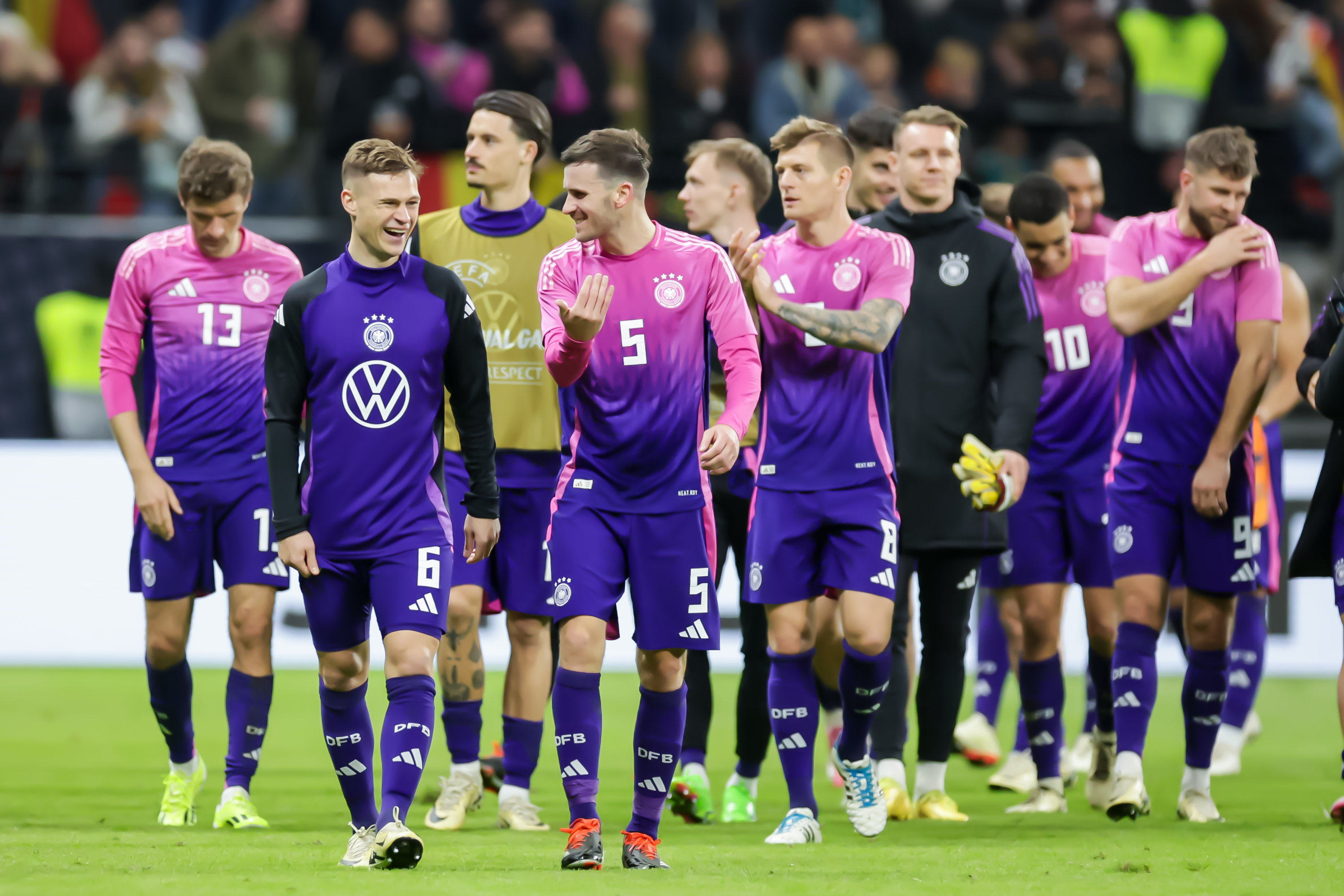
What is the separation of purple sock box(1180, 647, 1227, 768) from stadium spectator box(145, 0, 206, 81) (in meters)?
10.2

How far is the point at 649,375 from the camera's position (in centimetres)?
540

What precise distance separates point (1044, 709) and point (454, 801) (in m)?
2.44

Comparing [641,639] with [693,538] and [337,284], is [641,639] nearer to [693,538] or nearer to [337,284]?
[693,538]

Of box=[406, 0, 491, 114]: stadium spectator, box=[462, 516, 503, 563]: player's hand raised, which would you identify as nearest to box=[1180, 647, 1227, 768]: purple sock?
box=[462, 516, 503, 563]: player's hand raised

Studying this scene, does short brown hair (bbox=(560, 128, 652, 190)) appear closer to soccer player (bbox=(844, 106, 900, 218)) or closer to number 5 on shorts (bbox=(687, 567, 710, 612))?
number 5 on shorts (bbox=(687, 567, 710, 612))

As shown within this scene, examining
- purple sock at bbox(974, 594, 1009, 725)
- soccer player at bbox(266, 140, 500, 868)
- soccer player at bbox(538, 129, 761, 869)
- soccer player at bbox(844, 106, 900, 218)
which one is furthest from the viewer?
purple sock at bbox(974, 594, 1009, 725)

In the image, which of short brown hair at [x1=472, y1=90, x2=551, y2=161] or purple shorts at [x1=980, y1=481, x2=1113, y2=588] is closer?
short brown hair at [x1=472, y1=90, x2=551, y2=161]

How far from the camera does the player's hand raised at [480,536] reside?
5.36 meters

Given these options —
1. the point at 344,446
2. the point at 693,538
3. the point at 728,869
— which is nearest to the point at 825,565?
the point at 693,538

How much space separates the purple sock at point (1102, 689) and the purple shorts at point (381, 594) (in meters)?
3.20

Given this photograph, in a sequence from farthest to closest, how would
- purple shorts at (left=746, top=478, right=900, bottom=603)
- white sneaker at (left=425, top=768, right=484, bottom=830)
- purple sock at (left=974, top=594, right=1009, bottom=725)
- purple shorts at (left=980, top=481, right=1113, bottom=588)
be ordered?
purple sock at (left=974, top=594, right=1009, bottom=725)
purple shorts at (left=980, top=481, right=1113, bottom=588)
white sneaker at (left=425, top=768, right=484, bottom=830)
purple shorts at (left=746, top=478, right=900, bottom=603)

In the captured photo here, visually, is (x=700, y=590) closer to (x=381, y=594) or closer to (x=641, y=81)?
(x=381, y=594)

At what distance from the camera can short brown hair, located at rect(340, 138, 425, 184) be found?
519cm

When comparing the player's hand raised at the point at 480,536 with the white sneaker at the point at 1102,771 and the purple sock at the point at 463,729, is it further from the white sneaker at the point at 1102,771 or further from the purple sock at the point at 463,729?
the white sneaker at the point at 1102,771
